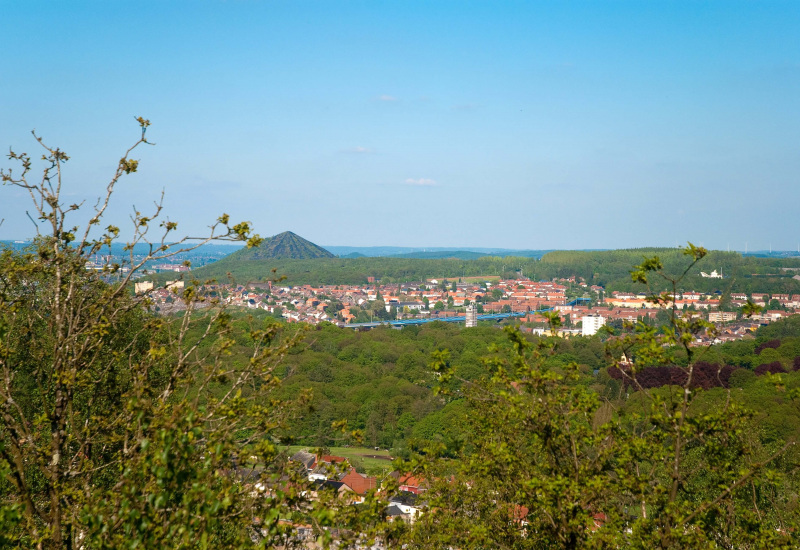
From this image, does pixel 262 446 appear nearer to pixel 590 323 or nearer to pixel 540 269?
pixel 590 323

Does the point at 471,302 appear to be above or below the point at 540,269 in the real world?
below

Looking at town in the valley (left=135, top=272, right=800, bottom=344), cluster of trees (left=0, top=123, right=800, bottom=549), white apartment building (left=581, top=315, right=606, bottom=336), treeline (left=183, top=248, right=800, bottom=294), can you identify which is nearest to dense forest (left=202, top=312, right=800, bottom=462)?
white apartment building (left=581, top=315, right=606, bottom=336)

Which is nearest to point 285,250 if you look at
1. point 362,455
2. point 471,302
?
point 471,302

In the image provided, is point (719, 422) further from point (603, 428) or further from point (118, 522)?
point (118, 522)

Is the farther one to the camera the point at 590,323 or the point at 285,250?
the point at 285,250

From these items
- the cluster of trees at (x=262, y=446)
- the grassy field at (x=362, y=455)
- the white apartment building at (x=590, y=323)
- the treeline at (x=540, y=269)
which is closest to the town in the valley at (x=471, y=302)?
the white apartment building at (x=590, y=323)

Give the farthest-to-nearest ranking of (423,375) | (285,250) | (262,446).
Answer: (285,250) → (423,375) → (262,446)

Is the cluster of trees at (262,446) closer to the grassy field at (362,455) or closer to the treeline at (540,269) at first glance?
the grassy field at (362,455)

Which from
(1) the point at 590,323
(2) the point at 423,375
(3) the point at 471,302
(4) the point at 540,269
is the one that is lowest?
(2) the point at 423,375

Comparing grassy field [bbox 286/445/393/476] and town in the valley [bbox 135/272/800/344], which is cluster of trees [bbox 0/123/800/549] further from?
town in the valley [bbox 135/272/800/344]

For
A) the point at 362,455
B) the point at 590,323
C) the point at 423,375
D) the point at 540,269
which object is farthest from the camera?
the point at 540,269
